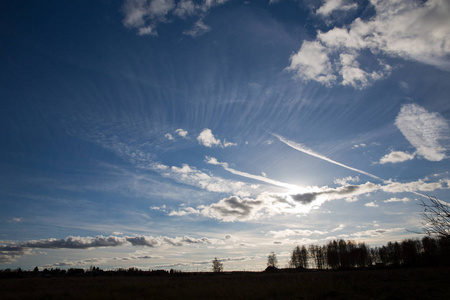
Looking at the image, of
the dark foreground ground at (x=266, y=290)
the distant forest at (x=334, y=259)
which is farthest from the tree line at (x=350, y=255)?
the dark foreground ground at (x=266, y=290)

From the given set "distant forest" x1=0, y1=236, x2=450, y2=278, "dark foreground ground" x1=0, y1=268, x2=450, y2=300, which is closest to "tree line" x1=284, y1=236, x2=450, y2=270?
"distant forest" x1=0, y1=236, x2=450, y2=278

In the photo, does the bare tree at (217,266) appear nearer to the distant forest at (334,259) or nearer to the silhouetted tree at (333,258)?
the distant forest at (334,259)

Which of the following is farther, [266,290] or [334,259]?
[334,259]

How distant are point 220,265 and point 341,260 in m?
55.2

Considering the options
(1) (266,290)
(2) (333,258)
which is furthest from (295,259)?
(1) (266,290)

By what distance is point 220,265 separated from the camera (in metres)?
115

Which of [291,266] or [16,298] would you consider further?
[291,266]

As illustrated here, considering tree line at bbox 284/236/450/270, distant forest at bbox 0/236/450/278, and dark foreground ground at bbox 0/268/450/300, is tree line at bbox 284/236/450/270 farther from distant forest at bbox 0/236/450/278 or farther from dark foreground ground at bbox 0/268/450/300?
dark foreground ground at bbox 0/268/450/300

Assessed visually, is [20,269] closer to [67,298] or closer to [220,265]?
[220,265]

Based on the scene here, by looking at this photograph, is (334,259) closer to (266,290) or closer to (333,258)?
(333,258)

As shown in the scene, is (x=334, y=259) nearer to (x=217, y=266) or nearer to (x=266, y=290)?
(x=217, y=266)

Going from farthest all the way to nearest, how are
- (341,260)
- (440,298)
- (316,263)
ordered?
(316,263) < (341,260) < (440,298)

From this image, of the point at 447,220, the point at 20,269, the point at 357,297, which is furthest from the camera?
the point at 20,269

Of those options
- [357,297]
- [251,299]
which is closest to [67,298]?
[251,299]
